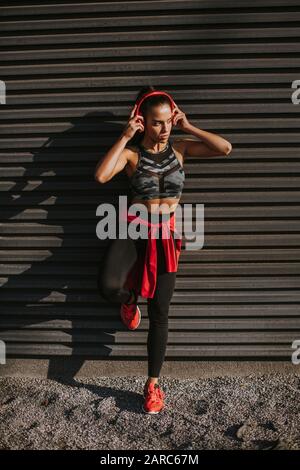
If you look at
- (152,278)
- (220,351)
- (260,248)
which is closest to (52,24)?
(152,278)

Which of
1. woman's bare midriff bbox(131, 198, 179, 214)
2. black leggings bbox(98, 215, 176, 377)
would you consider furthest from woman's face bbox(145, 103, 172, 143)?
black leggings bbox(98, 215, 176, 377)

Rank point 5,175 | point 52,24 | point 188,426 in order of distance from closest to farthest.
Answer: point 188,426
point 52,24
point 5,175

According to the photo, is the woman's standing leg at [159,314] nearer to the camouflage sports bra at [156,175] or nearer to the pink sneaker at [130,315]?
the pink sneaker at [130,315]

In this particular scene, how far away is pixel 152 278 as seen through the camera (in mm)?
3752

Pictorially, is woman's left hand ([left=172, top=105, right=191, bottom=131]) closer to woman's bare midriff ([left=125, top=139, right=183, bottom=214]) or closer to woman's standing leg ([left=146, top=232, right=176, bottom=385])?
woman's bare midriff ([left=125, top=139, right=183, bottom=214])

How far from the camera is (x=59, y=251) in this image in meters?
4.28

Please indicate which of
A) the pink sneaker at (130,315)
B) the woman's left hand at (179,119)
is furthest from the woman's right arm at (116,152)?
the pink sneaker at (130,315)

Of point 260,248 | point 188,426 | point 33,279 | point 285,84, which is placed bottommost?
point 188,426

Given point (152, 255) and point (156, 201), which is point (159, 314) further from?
point (156, 201)

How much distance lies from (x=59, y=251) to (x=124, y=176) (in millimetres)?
907

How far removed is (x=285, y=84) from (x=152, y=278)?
1984 millimetres

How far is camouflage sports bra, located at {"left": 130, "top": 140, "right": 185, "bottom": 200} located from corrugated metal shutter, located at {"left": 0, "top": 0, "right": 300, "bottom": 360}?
0.40 metres

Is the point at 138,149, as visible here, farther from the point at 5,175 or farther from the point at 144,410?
the point at 144,410

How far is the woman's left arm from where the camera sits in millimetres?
3654
